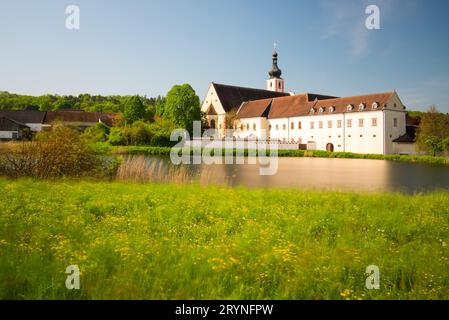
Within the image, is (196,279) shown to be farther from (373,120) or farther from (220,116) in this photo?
(220,116)

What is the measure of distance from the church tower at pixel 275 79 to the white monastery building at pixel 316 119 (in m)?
5.79

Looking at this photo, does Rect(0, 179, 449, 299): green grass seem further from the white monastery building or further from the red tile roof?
the red tile roof

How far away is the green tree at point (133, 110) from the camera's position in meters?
61.9

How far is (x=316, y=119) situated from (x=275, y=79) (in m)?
31.0

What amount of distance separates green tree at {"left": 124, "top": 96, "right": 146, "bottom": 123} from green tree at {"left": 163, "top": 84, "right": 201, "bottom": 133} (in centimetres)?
1121

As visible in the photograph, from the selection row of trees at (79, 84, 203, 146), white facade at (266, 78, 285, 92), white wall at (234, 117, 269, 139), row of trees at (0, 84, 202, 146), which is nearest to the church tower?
white facade at (266, 78, 285, 92)

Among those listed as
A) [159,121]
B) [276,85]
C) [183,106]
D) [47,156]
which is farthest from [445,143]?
[276,85]

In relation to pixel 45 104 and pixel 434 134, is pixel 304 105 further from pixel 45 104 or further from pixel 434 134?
pixel 45 104

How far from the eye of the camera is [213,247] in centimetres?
553

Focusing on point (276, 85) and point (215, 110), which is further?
point (276, 85)

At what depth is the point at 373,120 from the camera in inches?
1748

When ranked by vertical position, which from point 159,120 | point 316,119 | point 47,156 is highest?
point 159,120

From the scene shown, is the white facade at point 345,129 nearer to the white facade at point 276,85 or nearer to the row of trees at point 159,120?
the row of trees at point 159,120

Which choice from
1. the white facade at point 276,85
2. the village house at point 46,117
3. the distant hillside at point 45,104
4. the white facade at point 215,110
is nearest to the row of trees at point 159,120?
the white facade at point 215,110
